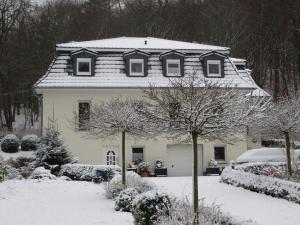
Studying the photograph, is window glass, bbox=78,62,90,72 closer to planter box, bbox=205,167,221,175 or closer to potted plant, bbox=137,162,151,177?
potted plant, bbox=137,162,151,177

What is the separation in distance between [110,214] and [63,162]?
12159mm

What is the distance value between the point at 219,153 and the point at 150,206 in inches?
808

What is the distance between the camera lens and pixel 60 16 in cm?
4297

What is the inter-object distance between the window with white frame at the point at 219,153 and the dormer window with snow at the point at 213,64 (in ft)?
15.3

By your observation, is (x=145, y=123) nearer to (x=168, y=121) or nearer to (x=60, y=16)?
(x=168, y=121)

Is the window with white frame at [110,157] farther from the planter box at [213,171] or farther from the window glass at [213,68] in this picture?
the window glass at [213,68]

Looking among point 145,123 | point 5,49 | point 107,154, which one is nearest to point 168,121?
point 145,123

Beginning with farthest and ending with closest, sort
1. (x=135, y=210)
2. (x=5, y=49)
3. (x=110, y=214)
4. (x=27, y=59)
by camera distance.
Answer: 1. (x=5, y=49)
2. (x=27, y=59)
3. (x=110, y=214)
4. (x=135, y=210)

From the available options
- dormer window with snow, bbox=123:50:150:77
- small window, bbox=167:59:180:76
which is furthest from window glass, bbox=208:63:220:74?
dormer window with snow, bbox=123:50:150:77

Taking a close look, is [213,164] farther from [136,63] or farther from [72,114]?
[72,114]

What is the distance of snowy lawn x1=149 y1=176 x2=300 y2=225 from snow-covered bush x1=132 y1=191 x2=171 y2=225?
4.27 feet

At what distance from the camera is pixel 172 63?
29156 mm

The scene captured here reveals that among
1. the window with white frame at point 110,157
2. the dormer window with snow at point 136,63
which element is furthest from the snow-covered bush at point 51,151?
the dormer window with snow at point 136,63

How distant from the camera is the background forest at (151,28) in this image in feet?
135
